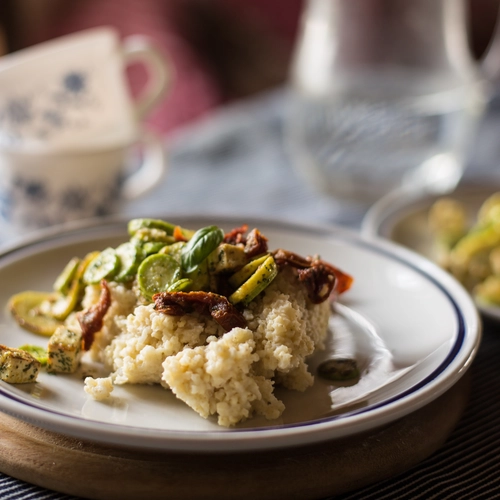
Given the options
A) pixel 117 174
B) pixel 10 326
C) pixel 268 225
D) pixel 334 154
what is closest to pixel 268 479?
pixel 10 326

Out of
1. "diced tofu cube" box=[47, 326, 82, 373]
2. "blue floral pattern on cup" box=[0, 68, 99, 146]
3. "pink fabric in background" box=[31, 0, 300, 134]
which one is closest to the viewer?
"diced tofu cube" box=[47, 326, 82, 373]

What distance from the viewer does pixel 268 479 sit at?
1.05 m

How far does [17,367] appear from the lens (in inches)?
46.6

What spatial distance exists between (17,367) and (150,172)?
4.04ft

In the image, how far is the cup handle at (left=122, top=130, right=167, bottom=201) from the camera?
→ 2.27 metres

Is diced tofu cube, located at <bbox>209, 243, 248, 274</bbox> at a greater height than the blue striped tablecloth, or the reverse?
diced tofu cube, located at <bbox>209, 243, 248, 274</bbox>

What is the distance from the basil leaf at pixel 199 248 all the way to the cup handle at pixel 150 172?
968mm

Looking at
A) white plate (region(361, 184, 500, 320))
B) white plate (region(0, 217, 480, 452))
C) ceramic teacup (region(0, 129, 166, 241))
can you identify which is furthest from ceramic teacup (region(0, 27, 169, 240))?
white plate (region(361, 184, 500, 320))

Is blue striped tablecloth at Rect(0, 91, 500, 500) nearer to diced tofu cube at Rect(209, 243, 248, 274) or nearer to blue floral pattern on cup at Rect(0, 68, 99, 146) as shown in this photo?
blue floral pattern on cup at Rect(0, 68, 99, 146)

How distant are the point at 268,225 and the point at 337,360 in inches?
22.9

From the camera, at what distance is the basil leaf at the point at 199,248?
1316 mm

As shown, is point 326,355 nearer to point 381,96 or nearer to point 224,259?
point 224,259

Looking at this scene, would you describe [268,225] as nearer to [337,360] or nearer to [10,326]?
[337,360]

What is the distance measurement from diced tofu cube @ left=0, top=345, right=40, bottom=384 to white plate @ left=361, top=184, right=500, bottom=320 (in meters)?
1.00
